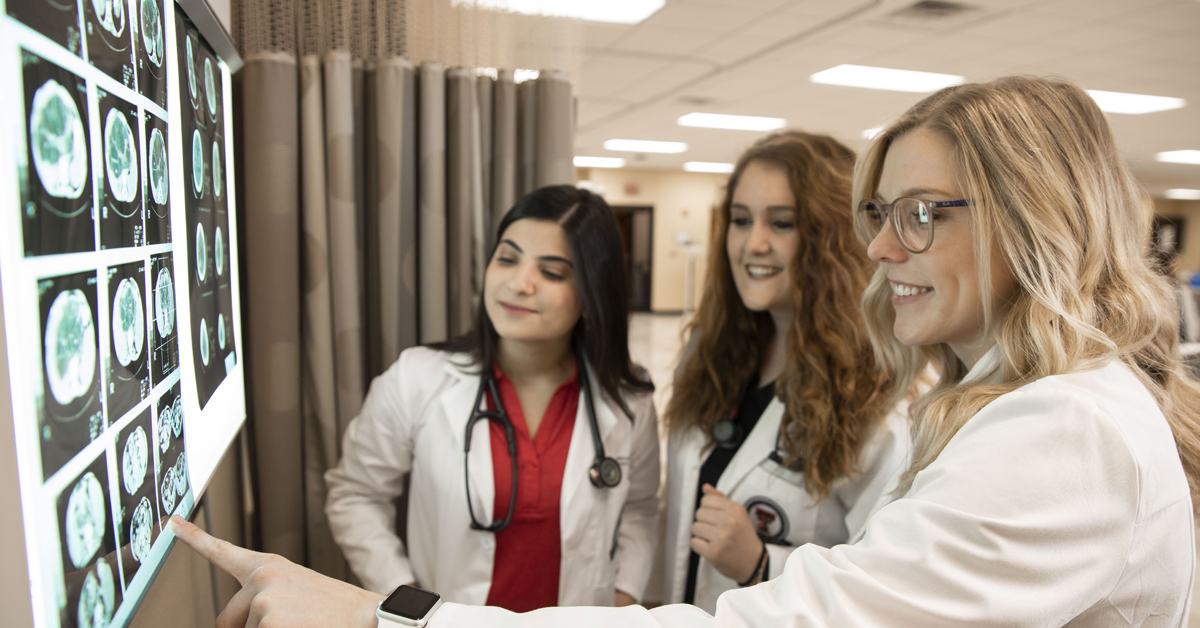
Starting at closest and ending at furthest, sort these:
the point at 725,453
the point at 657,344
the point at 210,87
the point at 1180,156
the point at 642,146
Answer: the point at 210,87, the point at 725,453, the point at 1180,156, the point at 657,344, the point at 642,146

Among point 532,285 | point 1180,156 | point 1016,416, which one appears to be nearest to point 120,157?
point 532,285

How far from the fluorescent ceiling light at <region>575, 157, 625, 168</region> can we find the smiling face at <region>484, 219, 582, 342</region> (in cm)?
914

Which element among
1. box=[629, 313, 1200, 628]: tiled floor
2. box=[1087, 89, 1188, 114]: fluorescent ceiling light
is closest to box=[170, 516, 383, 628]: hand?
box=[629, 313, 1200, 628]: tiled floor

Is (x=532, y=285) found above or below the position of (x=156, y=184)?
below

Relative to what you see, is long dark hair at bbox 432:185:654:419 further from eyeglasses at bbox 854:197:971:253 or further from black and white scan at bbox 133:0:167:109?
black and white scan at bbox 133:0:167:109

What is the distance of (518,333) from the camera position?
1.47 metres

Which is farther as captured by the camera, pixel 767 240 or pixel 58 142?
pixel 767 240

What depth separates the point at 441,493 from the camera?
1.47 m

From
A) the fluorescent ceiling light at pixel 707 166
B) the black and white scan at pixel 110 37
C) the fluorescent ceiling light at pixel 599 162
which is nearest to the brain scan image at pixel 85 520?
the black and white scan at pixel 110 37

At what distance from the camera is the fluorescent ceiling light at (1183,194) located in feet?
40.0

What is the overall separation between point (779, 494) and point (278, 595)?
3.37ft

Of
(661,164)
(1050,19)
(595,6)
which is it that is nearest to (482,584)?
(595,6)

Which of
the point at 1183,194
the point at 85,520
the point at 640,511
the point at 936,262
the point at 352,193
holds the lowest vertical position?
the point at 640,511

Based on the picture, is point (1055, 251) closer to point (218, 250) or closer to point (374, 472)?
point (218, 250)
